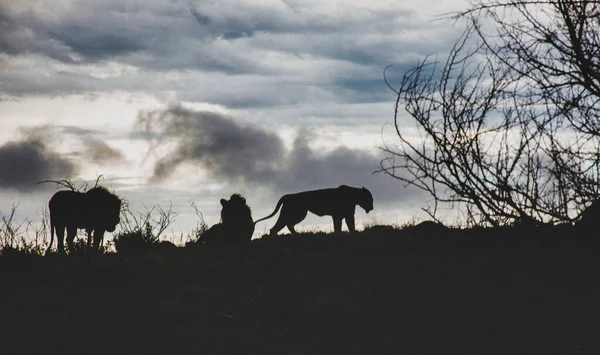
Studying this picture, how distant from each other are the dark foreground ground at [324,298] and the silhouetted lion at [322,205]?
18.1 ft

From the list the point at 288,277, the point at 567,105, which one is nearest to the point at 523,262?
the point at 567,105

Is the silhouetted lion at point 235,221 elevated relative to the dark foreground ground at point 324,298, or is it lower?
elevated

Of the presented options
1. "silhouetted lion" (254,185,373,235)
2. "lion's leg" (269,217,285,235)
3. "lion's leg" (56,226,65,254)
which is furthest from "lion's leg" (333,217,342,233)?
"lion's leg" (56,226,65,254)

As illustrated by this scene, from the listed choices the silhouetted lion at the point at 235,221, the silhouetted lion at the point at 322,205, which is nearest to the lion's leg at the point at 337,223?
the silhouetted lion at the point at 322,205

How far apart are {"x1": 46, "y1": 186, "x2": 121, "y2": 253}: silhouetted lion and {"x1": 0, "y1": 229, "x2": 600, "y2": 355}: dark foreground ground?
134 inches

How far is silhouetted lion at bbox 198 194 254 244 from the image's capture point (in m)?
13.5

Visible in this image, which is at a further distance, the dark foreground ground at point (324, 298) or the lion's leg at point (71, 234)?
the lion's leg at point (71, 234)

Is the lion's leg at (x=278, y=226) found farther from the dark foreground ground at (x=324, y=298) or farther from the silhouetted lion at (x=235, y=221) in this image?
the dark foreground ground at (x=324, y=298)

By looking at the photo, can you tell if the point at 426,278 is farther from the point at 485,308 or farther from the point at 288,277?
the point at 288,277

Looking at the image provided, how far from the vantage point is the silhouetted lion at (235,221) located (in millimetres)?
13496

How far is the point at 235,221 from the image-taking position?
1360 centimetres

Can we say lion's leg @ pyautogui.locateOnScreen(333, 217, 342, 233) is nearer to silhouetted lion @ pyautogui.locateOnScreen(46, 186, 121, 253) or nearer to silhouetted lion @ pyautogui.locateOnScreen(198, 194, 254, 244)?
Answer: silhouetted lion @ pyautogui.locateOnScreen(198, 194, 254, 244)

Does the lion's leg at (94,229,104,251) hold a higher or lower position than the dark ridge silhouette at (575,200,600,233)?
higher

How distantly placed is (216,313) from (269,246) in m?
3.13
